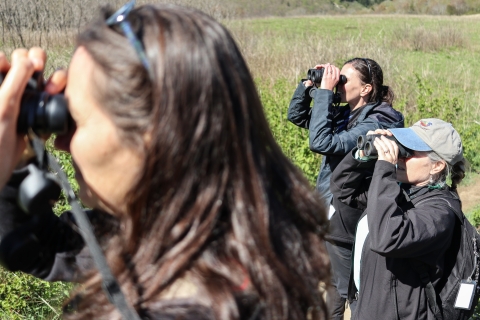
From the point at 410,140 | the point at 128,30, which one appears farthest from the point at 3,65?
the point at 410,140

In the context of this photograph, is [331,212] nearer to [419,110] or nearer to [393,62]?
[419,110]

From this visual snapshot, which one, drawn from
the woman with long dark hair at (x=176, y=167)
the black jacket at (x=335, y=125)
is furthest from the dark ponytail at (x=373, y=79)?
the woman with long dark hair at (x=176, y=167)

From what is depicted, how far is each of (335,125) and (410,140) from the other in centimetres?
136

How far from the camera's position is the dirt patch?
7.13m

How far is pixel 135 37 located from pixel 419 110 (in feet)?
24.7

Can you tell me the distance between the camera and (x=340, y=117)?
443 centimetres

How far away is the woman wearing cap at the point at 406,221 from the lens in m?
2.63

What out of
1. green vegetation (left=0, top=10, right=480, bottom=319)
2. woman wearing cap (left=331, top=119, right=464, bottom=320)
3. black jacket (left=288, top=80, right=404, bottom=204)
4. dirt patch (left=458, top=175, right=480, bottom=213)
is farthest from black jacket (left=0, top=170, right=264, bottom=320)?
dirt patch (left=458, top=175, right=480, bottom=213)

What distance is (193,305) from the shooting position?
982 millimetres

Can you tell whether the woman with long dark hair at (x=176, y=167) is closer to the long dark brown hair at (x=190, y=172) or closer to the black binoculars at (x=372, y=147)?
the long dark brown hair at (x=190, y=172)

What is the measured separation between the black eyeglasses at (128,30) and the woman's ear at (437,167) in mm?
2223

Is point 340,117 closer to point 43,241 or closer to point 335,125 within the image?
point 335,125

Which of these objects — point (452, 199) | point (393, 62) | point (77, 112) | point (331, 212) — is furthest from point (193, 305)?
point (393, 62)

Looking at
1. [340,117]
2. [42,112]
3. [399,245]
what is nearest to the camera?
[42,112]
